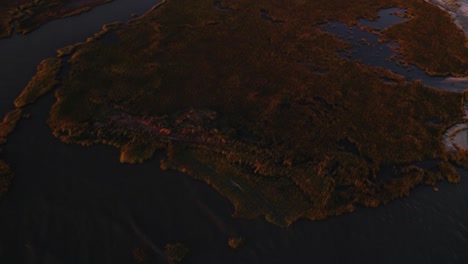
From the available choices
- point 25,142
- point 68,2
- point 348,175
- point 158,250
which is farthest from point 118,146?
point 68,2

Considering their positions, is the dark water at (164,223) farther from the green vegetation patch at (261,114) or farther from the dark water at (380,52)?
the dark water at (380,52)

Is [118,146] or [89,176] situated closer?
[89,176]

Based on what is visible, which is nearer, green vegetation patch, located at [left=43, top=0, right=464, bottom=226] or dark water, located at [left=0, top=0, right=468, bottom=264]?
dark water, located at [left=0, top=0, right=468, bottom=264]

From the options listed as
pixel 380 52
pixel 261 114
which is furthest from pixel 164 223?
pixel 380 52

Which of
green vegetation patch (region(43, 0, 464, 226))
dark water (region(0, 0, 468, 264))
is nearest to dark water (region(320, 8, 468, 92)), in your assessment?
green vegetation patch (region(43, 0, 464, 226))

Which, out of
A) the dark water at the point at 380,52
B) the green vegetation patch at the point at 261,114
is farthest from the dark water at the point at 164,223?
the dark water at the point at 380,52

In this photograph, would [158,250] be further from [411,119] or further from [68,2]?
[68,2]

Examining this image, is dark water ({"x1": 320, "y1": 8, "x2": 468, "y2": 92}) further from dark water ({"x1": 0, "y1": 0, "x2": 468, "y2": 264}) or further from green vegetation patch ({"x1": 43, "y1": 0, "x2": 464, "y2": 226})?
dark water ({"x1": 0, "y1": 0, "x2": 468, "y2": 264})
